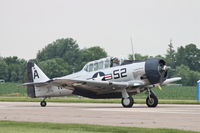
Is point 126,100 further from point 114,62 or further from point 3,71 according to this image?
point 3,71

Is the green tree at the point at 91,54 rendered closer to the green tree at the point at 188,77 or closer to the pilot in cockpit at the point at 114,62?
the green tree at the point at 188,77

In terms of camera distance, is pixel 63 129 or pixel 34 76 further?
pixel 34 76

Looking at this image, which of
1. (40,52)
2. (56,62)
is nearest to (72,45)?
(40,52)

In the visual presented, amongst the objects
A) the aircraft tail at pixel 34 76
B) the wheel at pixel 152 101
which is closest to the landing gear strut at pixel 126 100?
the wheel at pixel 152 101

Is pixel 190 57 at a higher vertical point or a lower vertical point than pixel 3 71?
higher

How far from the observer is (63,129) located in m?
15.9

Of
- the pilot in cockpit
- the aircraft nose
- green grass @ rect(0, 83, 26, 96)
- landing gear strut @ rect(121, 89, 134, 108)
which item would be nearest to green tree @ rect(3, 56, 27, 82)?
green grass @ rect(0, 83, 26, 96)

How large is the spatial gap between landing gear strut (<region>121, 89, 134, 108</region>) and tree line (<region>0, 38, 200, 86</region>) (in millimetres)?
67488

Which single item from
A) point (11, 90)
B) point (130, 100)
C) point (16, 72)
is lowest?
point (130, 100)

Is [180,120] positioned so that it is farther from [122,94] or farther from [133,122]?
[122,94]

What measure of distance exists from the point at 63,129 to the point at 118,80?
13.3 m

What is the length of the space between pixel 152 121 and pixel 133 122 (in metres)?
0.60

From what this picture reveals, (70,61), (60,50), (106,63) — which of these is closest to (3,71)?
(70,61)

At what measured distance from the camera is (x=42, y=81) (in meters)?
33.5
